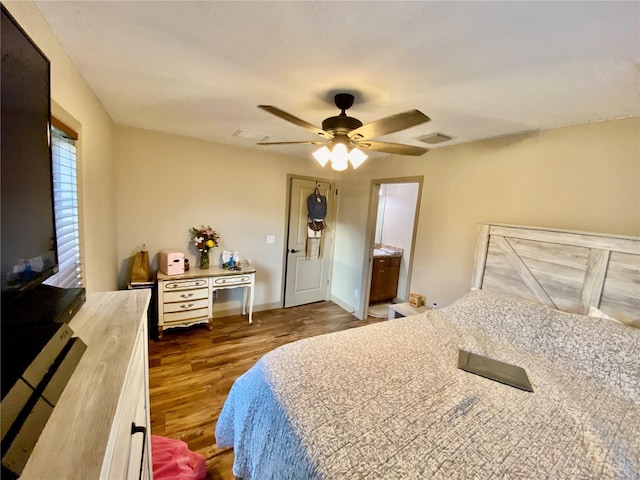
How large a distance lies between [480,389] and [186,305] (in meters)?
2.89

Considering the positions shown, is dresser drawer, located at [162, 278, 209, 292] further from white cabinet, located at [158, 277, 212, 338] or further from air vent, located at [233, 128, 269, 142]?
air vent, located at [233, 128, 269, 142]

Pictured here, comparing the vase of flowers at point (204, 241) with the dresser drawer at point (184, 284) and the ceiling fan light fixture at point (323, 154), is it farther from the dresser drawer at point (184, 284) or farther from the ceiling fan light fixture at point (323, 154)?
the ceiling fan light fixture at point (323, 154)

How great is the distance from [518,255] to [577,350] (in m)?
0.79

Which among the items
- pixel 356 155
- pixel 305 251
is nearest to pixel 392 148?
pixel 356 155

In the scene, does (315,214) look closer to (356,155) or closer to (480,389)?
(356,155)

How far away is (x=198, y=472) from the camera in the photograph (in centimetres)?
153

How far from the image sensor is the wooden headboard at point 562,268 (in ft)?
5.61

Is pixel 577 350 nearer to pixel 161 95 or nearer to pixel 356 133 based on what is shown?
pixel 356 133

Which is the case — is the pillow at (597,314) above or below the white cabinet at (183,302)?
above

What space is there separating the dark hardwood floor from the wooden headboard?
1.98 metres

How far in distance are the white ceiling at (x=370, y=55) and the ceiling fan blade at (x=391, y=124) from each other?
0.74 ft

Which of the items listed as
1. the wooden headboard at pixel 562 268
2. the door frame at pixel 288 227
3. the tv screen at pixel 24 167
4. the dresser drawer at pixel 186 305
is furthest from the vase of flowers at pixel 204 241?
the wooden headboard at pixel 562 268

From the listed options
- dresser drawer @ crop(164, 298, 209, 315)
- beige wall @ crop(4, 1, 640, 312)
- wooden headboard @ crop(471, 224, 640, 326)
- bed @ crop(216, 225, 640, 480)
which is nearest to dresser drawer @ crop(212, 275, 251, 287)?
dresser drawer @ crop(164, 298, 209, 315)

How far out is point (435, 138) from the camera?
8.45 feet
